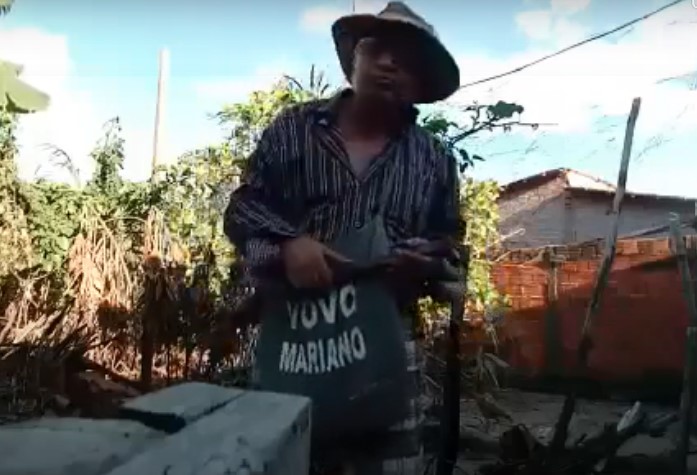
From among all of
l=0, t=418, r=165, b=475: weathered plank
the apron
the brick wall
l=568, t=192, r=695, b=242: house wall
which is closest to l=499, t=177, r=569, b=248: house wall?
l=568, t=192, r=695, b=242: house wall

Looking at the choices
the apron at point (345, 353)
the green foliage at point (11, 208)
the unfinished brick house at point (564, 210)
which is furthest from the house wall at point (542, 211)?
the apron at point (345, 353)

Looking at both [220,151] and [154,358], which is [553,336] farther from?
[154,358]

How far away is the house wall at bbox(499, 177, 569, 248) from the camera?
11.4 metres

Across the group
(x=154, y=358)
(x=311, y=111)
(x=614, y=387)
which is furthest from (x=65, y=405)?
Answer: (x=614, y=387)

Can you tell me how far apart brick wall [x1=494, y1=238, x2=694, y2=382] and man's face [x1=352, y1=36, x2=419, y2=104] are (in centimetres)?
560

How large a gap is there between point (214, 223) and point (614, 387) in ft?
11.7

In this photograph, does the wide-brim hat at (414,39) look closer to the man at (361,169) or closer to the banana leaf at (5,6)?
the man at (361,169)

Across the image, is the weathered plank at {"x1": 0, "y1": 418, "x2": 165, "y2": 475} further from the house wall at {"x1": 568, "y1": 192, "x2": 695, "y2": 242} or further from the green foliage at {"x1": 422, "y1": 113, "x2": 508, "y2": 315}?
the house wall at {"x1": 568, "y1": 192, "x2": 695, "y2": 242}

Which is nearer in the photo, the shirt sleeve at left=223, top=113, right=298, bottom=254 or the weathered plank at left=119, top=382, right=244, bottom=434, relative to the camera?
the weathered plank at left=119, top=382, right=244, bottom=434

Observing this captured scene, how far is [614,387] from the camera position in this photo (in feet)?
23.9

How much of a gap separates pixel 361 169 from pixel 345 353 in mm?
282

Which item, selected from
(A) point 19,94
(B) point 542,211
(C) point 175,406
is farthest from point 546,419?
(B) point 542,211

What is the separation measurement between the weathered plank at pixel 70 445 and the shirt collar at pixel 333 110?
68cm

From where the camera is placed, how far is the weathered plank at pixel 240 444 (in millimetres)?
656
